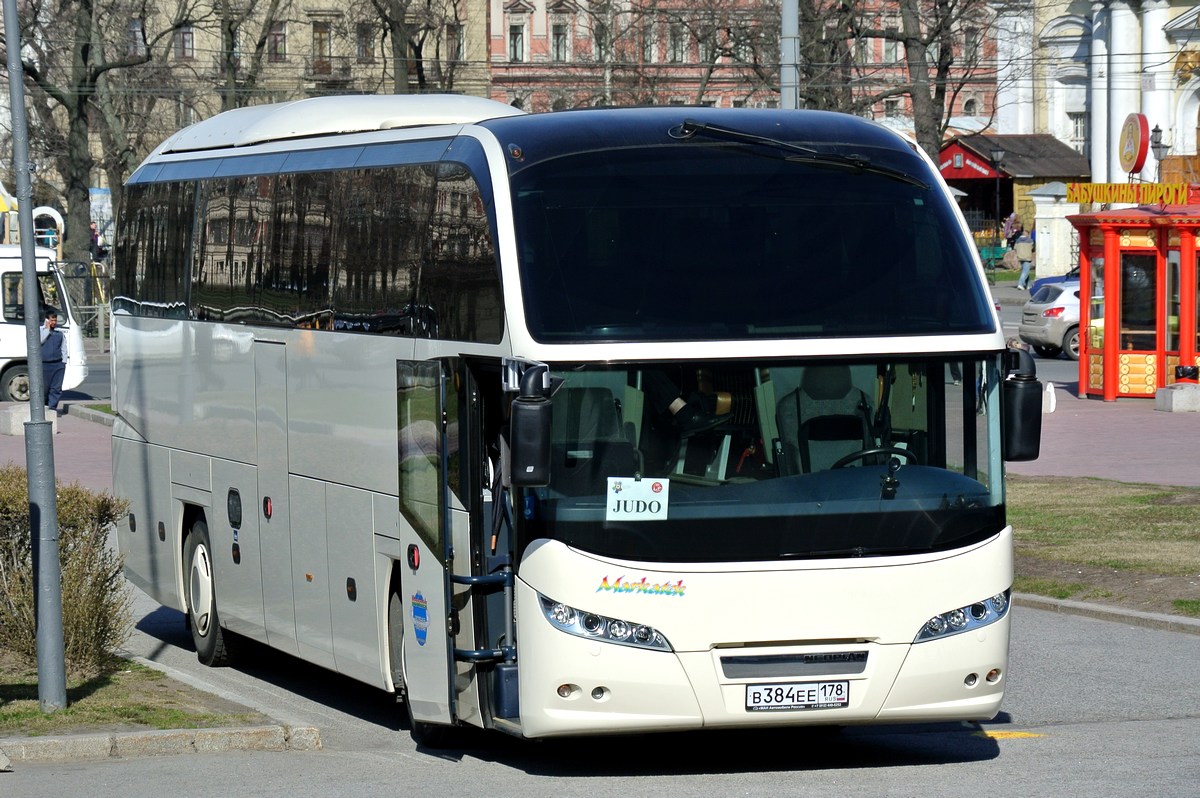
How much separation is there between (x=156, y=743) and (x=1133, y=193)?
24970mm

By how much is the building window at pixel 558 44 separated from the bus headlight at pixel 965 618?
80.3 meters

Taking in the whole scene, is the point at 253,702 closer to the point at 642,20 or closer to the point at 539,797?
the point at 539,797

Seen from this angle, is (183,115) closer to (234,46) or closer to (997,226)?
(234,46)

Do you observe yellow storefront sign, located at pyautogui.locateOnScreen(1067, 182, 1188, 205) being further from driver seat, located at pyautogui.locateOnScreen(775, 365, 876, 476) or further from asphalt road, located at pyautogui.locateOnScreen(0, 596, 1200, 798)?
driver seat, located at pyautogui.locateOnScreen(775, 365, 876, 476)

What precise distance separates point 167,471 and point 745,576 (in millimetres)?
6240

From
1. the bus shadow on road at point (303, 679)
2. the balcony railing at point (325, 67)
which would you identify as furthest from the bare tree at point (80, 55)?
the bus shadow on road at point (303, 679)

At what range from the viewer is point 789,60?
19656mm

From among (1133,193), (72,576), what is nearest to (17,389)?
(1133,193)

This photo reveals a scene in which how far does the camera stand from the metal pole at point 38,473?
9.94 meters

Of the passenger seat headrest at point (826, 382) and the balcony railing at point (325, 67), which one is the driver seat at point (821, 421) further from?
the balcony railing at point (325, 67)

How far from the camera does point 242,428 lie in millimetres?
12031

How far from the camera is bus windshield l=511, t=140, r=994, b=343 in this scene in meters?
8.62

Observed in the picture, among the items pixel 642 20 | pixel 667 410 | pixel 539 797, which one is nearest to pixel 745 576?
pixel 667 410

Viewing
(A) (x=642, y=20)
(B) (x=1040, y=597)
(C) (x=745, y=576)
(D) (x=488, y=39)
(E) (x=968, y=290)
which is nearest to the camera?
(C) (x=745, y=576)
